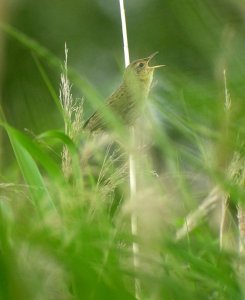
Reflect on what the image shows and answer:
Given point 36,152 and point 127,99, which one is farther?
point 127,99

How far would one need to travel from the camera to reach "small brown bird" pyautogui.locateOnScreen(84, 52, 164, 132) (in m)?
2.42

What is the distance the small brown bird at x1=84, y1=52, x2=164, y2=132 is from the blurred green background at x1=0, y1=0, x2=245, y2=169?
5cm

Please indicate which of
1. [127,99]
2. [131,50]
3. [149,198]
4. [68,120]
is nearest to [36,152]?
[68,120]

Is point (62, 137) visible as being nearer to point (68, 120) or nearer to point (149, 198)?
point (68, 120)

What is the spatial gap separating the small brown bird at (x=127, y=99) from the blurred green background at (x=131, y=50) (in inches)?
2.1

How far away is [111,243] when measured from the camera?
1819 millimetres

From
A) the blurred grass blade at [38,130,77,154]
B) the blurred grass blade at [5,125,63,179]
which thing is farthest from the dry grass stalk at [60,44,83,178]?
the blurred grass blade at [5,125,63,179]

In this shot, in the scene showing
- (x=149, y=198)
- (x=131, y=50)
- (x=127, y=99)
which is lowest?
(x=149, y=198)

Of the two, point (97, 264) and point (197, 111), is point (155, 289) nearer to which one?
point (97, 264)

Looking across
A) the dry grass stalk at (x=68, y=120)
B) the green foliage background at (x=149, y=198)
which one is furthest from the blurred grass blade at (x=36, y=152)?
the dry grass stalk at (x=68, y=120)

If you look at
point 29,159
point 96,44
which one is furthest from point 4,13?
point 96,44

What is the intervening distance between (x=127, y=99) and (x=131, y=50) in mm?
3772

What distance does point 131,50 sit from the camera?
8.34 m

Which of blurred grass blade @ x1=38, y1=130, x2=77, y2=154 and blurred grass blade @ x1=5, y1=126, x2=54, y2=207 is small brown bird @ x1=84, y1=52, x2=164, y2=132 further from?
blurred grass blade @ x1=5, y1=126, x2=54, y2=207
